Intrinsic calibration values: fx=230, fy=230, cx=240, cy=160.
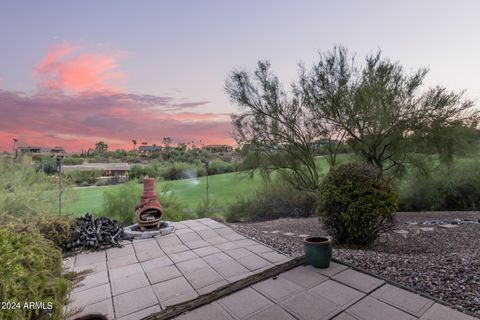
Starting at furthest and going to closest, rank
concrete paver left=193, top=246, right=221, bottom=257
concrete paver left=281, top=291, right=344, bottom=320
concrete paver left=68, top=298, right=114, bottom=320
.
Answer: concrete paver left=193, top=246, right=221, bottom=257, concrete paver left=68, top=298, right=114, bottom=320, concrete paver left=281, top=291, right=344, bottom=320

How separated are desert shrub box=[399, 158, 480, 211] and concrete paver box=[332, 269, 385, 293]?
6.10 metres

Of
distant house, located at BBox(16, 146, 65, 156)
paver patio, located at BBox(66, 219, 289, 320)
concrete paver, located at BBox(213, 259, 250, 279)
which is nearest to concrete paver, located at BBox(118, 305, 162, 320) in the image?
paver patio, located at BBox(66, 219, 289, 320)

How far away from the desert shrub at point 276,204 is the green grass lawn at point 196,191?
1.82 ft

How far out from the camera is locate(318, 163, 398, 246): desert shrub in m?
3.57

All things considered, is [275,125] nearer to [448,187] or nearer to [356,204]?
[356,204]

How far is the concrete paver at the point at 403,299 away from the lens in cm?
198

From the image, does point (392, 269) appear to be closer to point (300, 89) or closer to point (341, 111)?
point (341, 111)

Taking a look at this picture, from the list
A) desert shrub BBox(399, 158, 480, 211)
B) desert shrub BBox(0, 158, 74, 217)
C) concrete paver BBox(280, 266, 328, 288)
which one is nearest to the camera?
concrete paver BBox(280, 266, 328, 288)

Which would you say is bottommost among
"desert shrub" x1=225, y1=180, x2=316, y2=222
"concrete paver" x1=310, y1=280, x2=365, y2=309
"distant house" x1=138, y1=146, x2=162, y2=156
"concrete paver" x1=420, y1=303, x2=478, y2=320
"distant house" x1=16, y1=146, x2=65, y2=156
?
"desert shrub" x1=225, y1=180, x2=316, y2=222

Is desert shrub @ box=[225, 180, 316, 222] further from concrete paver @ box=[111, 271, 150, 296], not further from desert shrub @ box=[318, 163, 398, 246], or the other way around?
concrete paver @ box=[111, 271, 150, 296]

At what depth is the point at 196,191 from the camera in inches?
499

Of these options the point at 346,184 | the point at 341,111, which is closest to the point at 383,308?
the point at 346,184

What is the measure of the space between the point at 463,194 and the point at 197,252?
9.31 m

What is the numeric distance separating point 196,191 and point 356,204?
1008 cm
